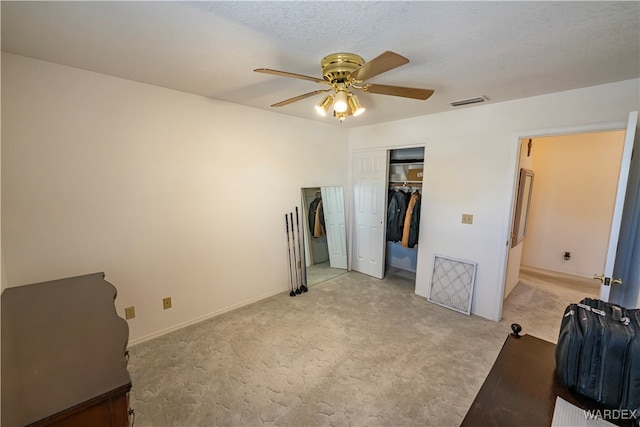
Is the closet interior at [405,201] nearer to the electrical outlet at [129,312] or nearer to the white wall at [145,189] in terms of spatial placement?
the white wall at [145,189]

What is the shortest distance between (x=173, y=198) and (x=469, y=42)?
2713 millimetres

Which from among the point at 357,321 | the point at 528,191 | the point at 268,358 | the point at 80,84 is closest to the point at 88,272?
the point at 80,84

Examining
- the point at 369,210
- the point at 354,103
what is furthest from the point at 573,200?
the point at 354,103

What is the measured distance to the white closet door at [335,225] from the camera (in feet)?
13.3

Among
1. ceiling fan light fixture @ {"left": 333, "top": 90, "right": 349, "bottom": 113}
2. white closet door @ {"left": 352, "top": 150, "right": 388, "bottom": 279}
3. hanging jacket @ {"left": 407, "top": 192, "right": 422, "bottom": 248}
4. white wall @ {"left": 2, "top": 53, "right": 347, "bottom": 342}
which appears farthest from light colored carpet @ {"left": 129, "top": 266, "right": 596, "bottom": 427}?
ceiling fan light fixture @ {"left": 333, "top": 90, "right": 349, "bottom": 113}

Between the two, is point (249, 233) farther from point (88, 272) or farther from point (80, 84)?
point (80, 84)

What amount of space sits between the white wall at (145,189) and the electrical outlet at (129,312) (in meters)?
0.03

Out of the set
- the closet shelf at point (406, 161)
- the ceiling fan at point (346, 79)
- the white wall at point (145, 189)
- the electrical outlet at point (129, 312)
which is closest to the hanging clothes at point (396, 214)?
the closet shelf at point (406, 161)

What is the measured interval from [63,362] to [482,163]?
3.62m

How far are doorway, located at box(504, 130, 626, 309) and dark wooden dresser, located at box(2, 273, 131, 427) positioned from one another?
4252 mm

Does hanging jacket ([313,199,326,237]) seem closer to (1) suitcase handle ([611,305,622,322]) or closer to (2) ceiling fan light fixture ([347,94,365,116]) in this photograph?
→ (2) ceiling fan light fixture ([347,94,365,116])

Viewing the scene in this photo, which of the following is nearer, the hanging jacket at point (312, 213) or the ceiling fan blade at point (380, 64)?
the ceiling fan blade at point (380, 64)

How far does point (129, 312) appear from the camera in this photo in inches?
95.2

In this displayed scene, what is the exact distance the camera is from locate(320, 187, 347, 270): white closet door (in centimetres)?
407
